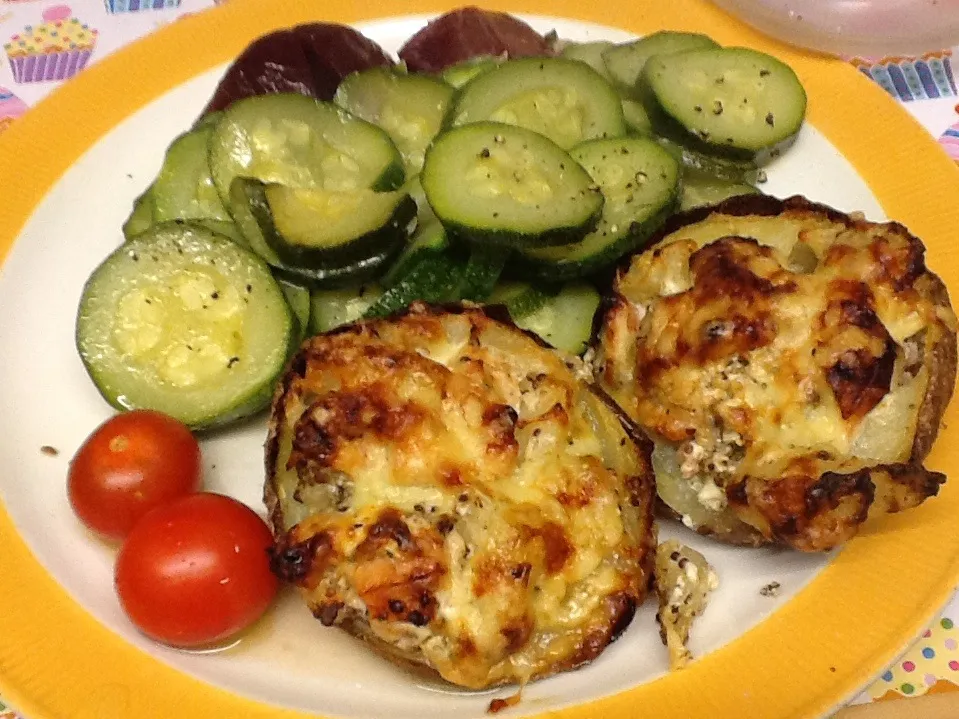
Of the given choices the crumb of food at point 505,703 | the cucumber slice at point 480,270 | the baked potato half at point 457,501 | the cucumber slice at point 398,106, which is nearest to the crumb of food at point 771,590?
the baked potato half at point 457,501

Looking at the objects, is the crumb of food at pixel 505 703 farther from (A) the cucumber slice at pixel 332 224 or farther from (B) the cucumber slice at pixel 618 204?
(A) the cucumber slice at pixel 332 224

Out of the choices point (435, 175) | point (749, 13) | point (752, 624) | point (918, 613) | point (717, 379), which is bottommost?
point (752, 624)

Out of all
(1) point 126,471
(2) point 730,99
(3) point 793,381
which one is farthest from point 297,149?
(3) point 793,381

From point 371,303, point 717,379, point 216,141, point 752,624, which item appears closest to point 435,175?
point 371,303

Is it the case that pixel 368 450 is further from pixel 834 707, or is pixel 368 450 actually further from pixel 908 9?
pixel 908 9

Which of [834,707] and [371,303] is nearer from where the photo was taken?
[834,707]

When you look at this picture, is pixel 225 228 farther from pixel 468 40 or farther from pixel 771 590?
pixel 771 590
